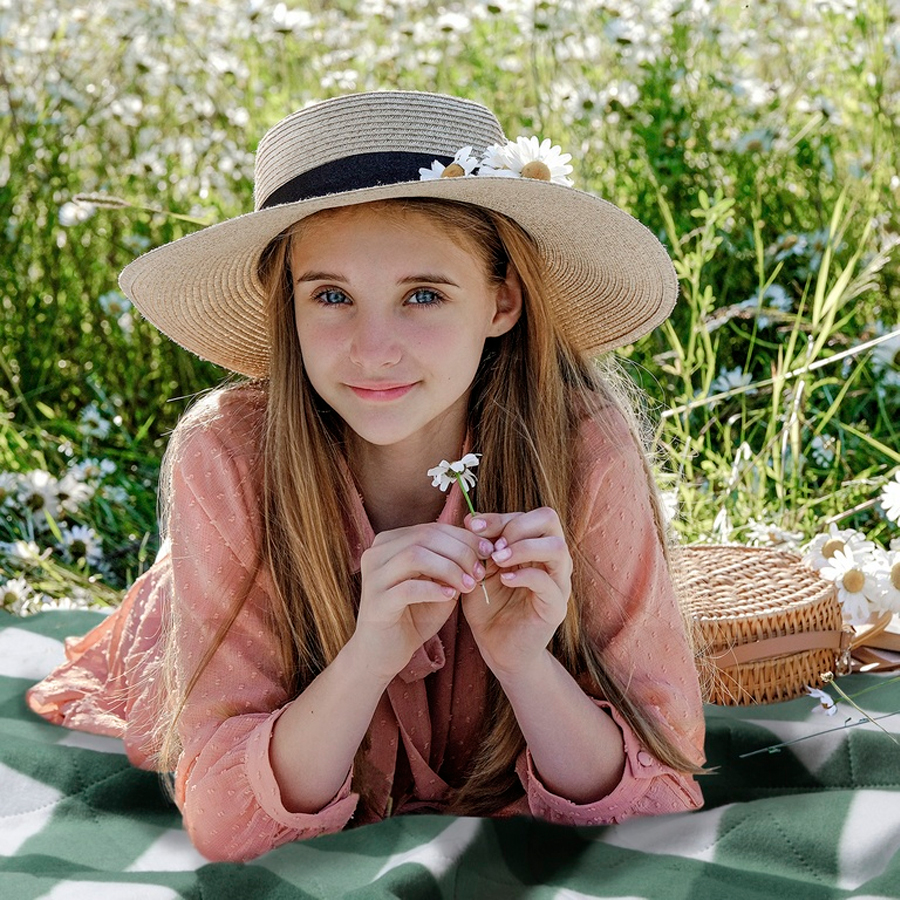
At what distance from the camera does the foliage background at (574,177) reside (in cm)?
308

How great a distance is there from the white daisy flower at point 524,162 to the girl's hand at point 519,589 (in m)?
0.44

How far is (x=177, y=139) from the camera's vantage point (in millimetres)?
3947

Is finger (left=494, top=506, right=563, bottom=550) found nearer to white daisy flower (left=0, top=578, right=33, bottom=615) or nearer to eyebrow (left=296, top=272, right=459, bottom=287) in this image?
eyebrow (left=296, top=272, right=459, bottom=287)

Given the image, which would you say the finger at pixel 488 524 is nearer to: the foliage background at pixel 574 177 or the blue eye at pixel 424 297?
the blue eye at pixel 424 297

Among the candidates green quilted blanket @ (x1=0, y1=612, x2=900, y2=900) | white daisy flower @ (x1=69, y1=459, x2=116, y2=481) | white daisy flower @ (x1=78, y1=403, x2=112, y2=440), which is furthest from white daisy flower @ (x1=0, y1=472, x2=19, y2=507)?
green quilted blanket @ (x1=0, y1=612, x2=900, y2=900)

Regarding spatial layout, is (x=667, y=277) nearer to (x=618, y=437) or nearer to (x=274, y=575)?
(x=618, y=437)

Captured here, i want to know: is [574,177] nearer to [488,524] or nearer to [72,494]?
[72,494]

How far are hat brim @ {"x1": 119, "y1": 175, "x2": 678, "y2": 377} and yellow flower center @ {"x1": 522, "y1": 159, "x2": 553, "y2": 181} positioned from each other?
0.10 feet

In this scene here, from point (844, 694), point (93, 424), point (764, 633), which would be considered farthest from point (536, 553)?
point (93, 424)

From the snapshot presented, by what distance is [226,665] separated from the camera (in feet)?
6.18

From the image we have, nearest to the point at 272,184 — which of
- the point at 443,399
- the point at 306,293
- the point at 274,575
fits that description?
the point at 306,293

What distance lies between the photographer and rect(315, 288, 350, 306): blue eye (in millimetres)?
1784

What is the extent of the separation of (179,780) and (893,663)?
124cm

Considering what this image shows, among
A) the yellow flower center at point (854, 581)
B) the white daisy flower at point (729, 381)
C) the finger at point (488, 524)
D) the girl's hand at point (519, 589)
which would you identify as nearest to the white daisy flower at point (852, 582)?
the yellow flower center at point (854, 581)
